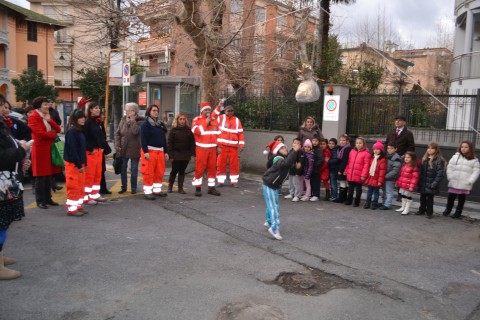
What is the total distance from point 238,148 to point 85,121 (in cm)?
404

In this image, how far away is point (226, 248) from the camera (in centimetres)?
575

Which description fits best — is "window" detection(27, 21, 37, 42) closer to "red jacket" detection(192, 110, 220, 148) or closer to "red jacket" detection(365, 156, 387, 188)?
"red jacket" detection(192, 110, 220, 148)

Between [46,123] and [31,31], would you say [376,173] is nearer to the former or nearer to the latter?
[46,123]

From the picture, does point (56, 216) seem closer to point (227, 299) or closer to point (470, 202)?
point (227, 299)

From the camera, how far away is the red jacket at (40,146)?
729 cm

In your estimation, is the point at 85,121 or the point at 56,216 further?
the point at 85,121

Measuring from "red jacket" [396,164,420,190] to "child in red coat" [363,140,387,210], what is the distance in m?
0.34

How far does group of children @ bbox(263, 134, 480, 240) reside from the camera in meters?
7.89

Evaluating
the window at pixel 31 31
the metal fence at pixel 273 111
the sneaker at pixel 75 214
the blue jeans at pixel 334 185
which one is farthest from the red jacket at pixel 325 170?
the window at pixel 31 31

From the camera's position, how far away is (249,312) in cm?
390

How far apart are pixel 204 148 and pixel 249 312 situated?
5777 mm

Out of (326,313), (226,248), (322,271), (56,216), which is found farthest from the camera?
(56,216)

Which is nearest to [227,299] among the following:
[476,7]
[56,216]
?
[56,216]

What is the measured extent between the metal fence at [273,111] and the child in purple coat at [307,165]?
9.00ft
